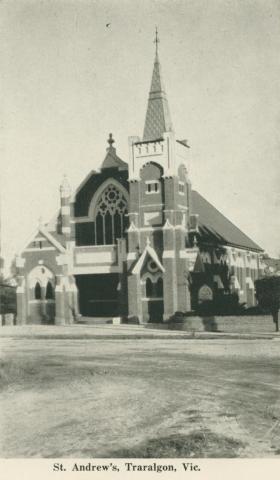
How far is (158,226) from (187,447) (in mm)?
32908

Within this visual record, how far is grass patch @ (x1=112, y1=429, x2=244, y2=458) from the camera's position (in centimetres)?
989

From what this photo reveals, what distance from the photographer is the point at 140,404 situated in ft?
43.6

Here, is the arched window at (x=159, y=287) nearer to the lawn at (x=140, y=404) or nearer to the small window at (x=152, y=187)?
the small window at (x=152, y=187)

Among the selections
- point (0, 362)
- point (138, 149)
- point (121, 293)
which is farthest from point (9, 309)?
point (0, 362)

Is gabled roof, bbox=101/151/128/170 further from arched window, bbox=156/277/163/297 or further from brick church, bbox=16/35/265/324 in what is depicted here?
arched window, bbox=156/277/163/297

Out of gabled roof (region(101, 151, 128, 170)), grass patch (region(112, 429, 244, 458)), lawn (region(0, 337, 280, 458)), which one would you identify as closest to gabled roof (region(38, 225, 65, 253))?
gabled roof (region(101, 151, 128, 170))

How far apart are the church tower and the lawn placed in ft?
62.6

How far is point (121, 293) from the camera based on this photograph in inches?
1721

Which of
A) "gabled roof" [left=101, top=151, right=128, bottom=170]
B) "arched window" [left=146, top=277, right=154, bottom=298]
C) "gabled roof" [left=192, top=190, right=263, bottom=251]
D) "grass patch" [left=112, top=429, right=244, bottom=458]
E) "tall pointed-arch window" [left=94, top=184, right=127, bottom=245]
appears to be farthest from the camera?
"gabled roof" [left=192, top=190, right=263, bottom=251]

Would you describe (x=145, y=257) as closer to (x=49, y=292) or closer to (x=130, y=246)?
(x=130, y=246)

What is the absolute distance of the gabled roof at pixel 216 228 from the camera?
48344mm

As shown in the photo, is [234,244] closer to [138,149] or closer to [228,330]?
[138,149]
